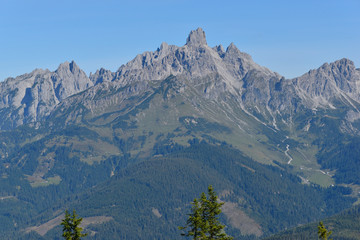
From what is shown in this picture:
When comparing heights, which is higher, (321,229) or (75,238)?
(75,238)

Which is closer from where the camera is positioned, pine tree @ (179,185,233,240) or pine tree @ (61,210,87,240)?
pine tree @ (61,210,87,240)

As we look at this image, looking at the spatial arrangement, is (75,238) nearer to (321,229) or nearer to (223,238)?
(223,238)

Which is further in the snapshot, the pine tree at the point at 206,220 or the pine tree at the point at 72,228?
the pine tree at the point at 206,220

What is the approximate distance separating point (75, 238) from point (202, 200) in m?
18.9

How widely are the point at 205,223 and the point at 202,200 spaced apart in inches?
132

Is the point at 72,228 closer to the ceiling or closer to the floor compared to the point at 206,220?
closer to the ceiling

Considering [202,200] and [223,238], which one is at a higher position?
[202,200]

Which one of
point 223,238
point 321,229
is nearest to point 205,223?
point 223,238

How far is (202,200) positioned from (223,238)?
20.3 feet

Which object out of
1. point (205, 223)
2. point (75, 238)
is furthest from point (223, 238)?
point (75, 238)

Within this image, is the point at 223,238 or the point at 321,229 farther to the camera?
the point at 223,238

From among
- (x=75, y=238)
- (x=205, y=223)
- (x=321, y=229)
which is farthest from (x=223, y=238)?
(x=75, y=238)

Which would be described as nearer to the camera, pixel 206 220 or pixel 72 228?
pixel 72 228

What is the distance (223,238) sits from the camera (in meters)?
79.9
